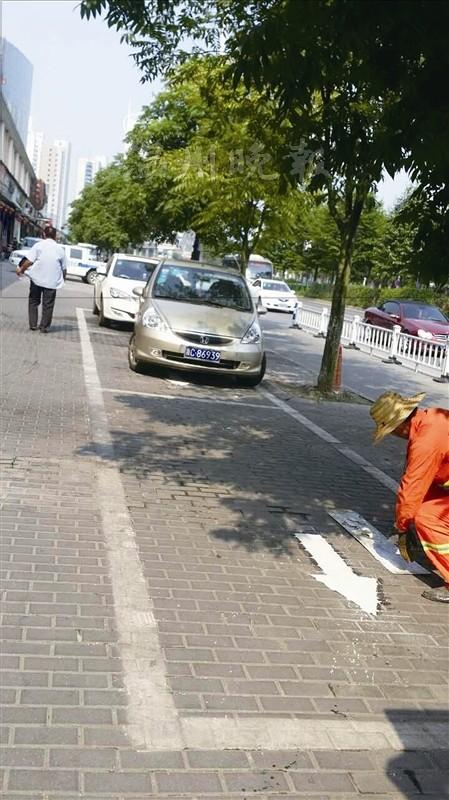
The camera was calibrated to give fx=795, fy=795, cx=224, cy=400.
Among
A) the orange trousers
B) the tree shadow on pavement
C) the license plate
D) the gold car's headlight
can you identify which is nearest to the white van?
the gold car's headlight

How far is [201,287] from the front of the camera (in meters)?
12.0

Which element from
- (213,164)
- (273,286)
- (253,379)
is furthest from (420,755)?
(273,286)

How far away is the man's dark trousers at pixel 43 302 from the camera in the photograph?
13.1m

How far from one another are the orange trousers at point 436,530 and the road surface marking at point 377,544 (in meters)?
0.49

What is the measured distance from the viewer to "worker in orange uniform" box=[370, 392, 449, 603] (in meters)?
4.39

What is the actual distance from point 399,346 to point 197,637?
15.2 metres

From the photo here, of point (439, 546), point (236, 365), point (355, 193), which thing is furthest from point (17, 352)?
point (439, 546)

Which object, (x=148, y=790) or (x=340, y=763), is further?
(x=340, y=763)

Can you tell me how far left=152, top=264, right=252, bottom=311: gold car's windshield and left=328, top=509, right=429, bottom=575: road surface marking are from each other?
6211 millimetres

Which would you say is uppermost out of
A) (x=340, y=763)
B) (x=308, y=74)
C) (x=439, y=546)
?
(x=308, y=74)

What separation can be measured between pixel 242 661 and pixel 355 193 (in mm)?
9477

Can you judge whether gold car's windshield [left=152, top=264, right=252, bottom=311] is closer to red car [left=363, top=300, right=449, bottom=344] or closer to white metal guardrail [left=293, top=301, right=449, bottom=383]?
white metal guardrail [left=293, top=301, right=449, bottom=383]

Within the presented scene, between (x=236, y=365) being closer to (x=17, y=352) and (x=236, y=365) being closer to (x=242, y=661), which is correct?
(x=17, y=352)

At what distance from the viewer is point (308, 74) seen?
3812 mm
